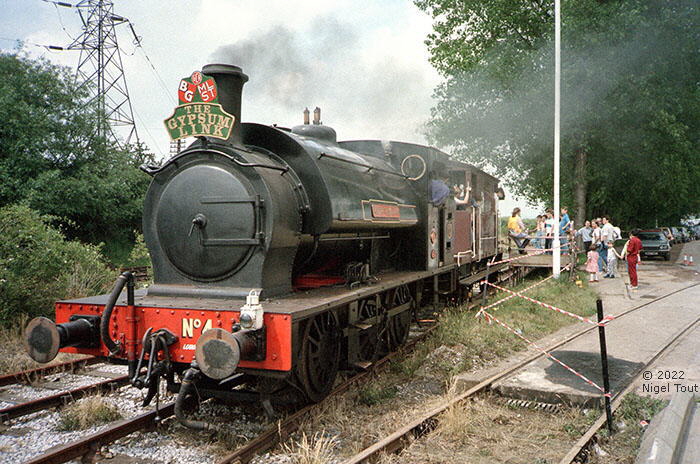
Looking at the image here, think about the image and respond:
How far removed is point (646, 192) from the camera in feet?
78.3

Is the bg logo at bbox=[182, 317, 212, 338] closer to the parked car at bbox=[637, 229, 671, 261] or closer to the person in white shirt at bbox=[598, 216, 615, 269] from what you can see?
the person in white shirt at bbox=[598, 216, 615, 269]

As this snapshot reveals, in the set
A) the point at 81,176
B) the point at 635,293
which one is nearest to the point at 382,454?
the point at 635,293

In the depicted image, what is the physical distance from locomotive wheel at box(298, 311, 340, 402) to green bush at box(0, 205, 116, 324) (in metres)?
5.14

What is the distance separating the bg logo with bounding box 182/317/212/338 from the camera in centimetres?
439

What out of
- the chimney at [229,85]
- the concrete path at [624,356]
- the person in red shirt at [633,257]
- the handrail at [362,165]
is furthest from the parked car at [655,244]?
the chimney at [229,85]

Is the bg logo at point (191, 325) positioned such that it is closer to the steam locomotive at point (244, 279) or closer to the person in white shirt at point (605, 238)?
the steam locomotive at point (244, 279)

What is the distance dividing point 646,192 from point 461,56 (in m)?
10.2

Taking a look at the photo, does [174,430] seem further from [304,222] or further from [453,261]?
[453,261]

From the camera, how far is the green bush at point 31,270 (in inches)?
319

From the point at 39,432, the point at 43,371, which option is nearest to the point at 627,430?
the point at 39,432

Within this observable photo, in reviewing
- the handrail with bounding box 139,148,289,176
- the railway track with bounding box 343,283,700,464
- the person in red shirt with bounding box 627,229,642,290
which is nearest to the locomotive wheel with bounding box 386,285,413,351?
the railway track with bounding box 343,283,700,464

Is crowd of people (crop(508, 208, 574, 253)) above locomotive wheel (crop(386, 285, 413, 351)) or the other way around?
above

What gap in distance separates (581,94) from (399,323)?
1480 cm

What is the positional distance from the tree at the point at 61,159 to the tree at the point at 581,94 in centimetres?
1302
